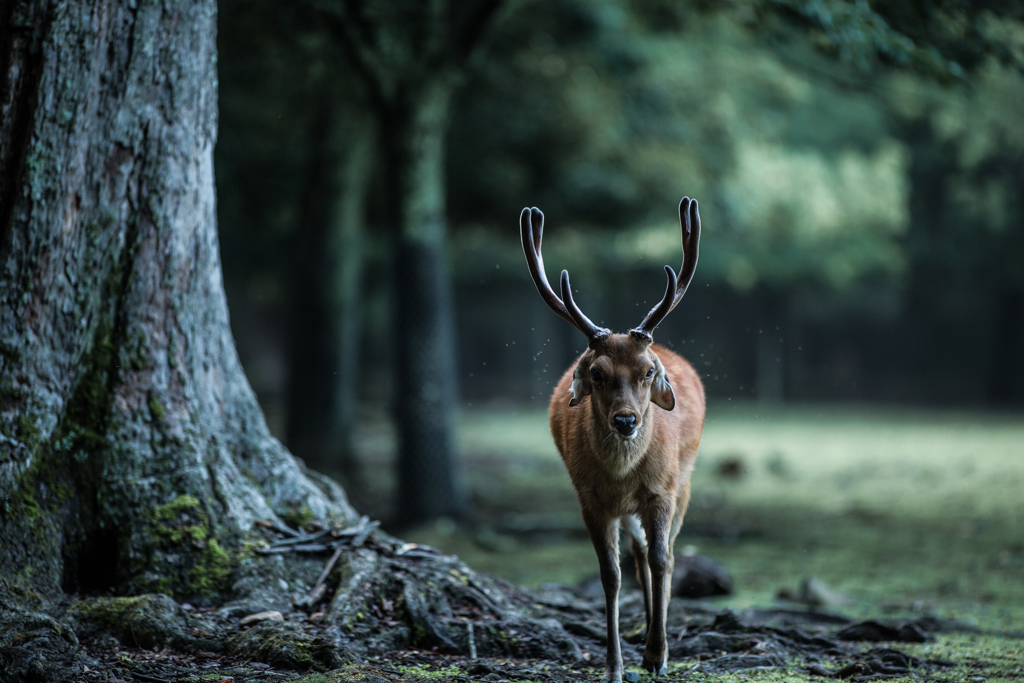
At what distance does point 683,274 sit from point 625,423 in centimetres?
81

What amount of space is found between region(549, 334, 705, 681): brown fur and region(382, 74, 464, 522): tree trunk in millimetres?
5044

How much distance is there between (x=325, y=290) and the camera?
12938 millimetres

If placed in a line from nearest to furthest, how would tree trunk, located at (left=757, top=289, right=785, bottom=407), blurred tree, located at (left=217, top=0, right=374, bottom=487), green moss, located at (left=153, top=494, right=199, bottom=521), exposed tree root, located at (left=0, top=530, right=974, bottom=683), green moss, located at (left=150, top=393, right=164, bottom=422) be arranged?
exposed tree root, located at (left=0, top=530, right=974, bottom=683) < green moss, located at (left=153, top=494, right=199, bottom=521) < green moss, located at (left=150, top=393, right=164, bottom=422) < blurred tree, located at (left=217, top=0, right=374, bottom=487) < tree trunk, located at (left=757, top=289, right=785, bottom=407)

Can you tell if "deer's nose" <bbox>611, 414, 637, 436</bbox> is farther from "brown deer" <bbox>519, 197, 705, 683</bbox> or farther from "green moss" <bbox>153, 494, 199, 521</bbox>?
"green moss" <bbox>153, 494, 199, 521</bbox>

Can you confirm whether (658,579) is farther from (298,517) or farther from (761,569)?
(761,569)

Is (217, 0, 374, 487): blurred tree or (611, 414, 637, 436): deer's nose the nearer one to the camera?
(611, 414, 637, 436): deer's nose

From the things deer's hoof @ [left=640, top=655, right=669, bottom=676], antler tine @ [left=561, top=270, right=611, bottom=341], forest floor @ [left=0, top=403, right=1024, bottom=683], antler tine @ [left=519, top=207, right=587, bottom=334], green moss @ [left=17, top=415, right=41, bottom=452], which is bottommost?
deer's hoof @ [left=640, top=655, right=669, bottom=676]

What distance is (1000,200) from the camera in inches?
704

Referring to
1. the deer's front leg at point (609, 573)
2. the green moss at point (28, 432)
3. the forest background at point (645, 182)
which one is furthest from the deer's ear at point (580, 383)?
the green moss at point (28, 432)

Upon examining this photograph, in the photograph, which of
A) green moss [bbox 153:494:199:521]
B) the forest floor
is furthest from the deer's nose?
green moss [bbox 153:494:199:521]

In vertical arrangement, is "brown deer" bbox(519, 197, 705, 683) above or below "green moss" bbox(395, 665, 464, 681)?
above

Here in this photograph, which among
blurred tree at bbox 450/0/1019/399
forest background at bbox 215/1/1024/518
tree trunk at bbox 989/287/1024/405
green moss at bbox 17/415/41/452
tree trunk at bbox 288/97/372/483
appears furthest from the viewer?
tree trunk at bbox 989/287/1024/405

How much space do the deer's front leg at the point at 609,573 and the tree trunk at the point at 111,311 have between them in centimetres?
172

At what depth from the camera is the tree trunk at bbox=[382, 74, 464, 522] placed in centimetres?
932
